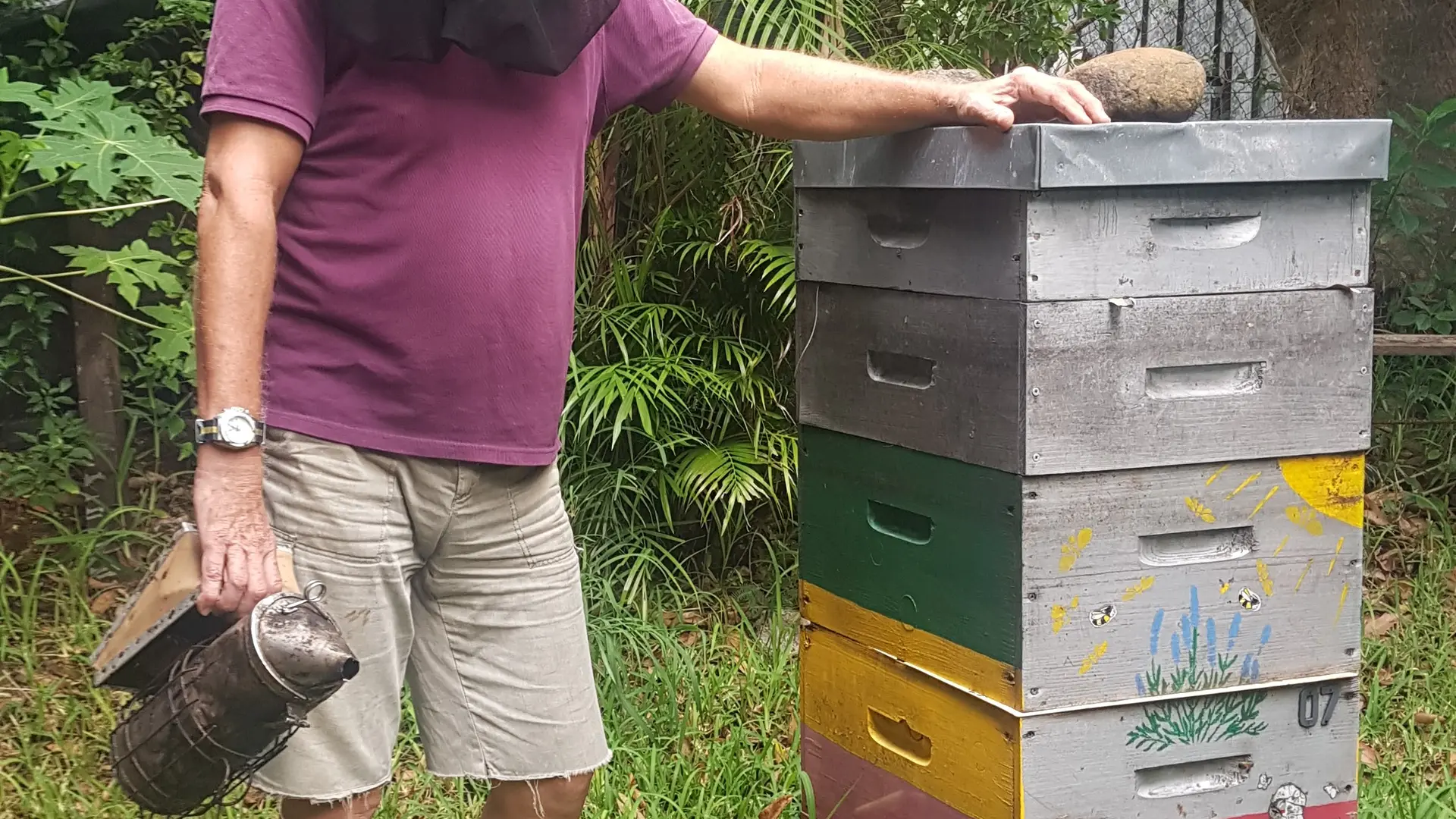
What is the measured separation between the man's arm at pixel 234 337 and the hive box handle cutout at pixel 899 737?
1.13 m

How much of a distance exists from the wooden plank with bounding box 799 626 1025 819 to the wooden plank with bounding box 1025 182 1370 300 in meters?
0.68

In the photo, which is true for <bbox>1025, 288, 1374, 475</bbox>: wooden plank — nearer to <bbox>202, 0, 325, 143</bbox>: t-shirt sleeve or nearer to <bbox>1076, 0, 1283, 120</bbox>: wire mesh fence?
<bbox>202, 0, 325, 143</bbox>: t-shirt sleeve

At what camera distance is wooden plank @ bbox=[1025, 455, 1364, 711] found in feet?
6.57

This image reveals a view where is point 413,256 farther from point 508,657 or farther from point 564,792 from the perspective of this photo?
point 564,792

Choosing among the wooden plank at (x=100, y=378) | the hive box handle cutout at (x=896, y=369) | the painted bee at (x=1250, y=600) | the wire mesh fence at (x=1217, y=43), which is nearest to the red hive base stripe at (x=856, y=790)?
the painted bee at (x=1250, y=600)

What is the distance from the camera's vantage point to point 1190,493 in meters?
2.06

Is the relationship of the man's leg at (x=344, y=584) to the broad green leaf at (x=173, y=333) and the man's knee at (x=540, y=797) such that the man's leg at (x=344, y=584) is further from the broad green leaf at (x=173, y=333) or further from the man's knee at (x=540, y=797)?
the broad green leaf at (x=173, y=333)

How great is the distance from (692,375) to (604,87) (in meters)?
1.61

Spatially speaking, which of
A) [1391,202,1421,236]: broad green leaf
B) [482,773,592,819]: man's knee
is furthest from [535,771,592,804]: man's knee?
[1391,202,1421,236]: broad green leaf

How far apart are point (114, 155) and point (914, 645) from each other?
2.03 meters

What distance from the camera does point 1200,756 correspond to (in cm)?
213

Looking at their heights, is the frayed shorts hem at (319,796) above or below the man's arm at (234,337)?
below

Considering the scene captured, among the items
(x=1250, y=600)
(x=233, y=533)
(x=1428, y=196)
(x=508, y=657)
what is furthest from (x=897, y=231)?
(x=1428, y=196)

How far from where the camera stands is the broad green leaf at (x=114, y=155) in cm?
288
